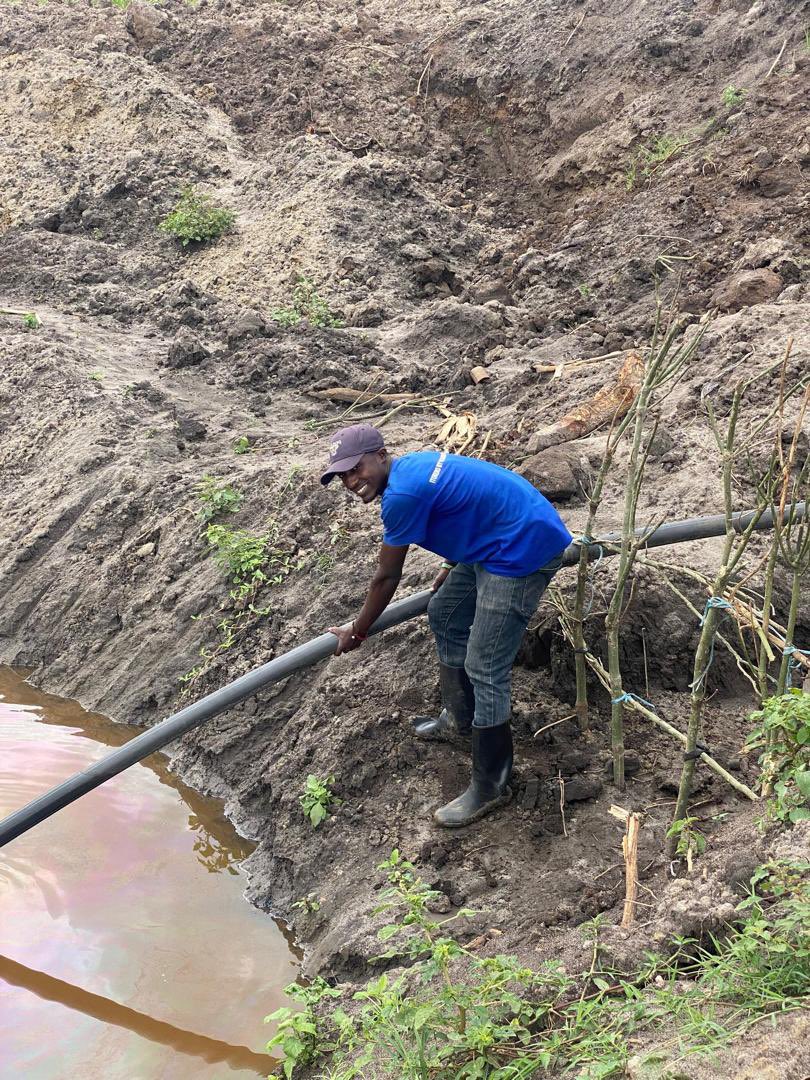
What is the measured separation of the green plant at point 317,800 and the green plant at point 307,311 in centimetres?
530

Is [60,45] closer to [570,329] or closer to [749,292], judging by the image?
[570,329]

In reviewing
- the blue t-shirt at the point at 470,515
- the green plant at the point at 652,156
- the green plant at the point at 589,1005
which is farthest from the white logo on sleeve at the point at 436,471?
the green plant at the point at 652,156

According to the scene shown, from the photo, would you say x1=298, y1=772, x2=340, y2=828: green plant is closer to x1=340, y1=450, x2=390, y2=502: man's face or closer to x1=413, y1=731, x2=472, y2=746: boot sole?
x1=413, y1=731, x2=472, y2=746: boot sole

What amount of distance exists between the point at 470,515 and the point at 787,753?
1382mm

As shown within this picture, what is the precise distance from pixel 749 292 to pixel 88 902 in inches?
222

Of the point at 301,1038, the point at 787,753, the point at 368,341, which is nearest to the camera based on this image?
the point at 787,753

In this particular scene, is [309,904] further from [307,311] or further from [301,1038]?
[307,311]

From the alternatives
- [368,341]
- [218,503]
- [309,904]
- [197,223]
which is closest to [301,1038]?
[309,904]

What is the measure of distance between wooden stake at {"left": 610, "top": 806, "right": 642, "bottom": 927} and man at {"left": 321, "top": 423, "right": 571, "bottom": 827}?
0.59m

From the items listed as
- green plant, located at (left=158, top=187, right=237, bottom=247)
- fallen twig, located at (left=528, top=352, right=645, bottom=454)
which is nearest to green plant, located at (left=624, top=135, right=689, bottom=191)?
fallen twig, located at (left=528, top=352, right=645, bottom=454)

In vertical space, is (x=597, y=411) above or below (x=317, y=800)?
above

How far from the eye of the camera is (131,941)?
3.96 metres

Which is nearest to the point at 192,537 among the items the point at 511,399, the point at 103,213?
the point at 511,399

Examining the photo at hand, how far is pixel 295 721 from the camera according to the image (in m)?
4.86
